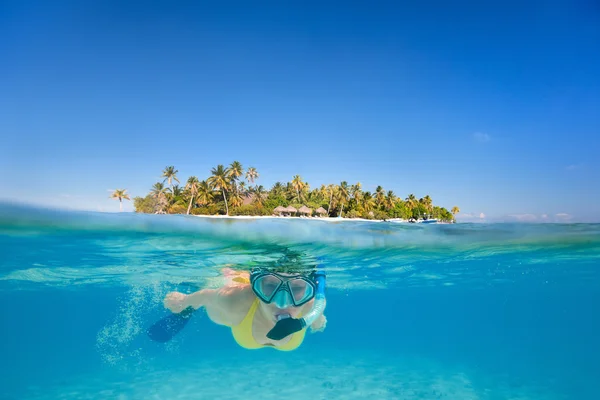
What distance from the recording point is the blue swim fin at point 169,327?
266 inches

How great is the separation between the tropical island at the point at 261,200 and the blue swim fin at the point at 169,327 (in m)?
50.4

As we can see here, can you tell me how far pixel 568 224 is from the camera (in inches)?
623

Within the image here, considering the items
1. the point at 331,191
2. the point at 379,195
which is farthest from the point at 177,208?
the point at 379,195

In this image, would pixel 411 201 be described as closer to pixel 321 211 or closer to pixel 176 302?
pixel 321 211

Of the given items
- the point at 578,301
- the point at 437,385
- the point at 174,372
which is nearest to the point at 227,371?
the point at 174,372

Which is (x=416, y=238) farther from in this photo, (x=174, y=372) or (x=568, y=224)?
(x=174, y=372)

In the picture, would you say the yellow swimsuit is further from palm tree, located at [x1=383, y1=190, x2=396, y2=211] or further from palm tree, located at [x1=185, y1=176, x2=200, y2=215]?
palm tree, located at [x1=383, y1=190, x2=396, y2=211]

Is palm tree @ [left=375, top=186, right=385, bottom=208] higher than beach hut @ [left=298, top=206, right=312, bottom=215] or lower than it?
higher

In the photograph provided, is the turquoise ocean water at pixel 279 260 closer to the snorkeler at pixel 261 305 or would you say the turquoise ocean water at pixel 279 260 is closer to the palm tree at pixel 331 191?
the snorkeler at pixel 261 305

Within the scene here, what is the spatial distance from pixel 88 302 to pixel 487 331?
276 feet

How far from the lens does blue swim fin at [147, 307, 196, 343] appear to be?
6754 millimetres

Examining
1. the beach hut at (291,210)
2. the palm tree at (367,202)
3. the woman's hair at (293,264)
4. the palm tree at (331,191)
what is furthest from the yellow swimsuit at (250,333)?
the palm tree at (331,191)

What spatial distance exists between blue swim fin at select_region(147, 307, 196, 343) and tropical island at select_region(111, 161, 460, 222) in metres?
50.4

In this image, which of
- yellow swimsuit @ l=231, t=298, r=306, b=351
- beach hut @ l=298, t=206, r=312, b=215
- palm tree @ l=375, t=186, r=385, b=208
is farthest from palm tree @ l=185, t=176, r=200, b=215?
yellow swimsuit @ l=231, t=298, r=306, b=351
